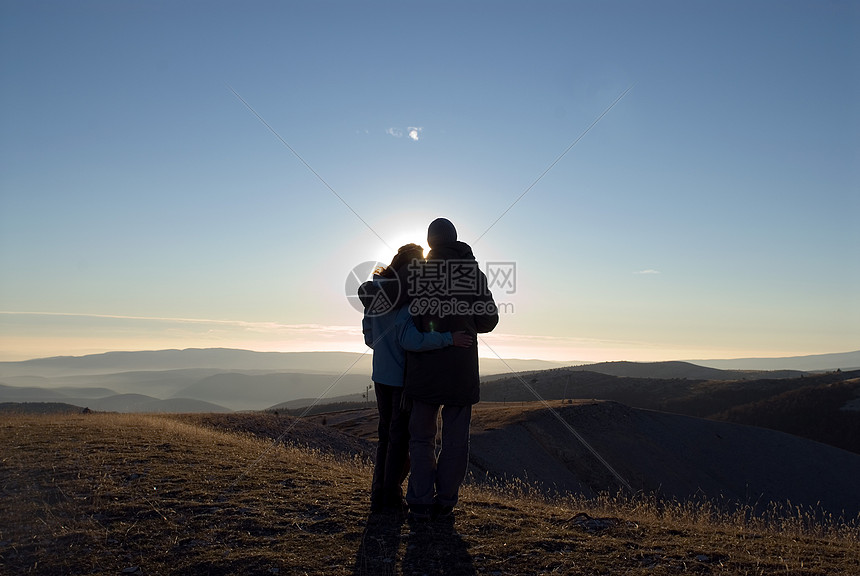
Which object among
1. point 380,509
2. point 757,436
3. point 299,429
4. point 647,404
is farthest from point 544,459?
point 647,404

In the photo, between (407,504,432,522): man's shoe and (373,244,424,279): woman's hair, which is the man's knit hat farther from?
(407,504,432,522): man's shoe

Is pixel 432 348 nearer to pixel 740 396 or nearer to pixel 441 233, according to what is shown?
pixel 441 233

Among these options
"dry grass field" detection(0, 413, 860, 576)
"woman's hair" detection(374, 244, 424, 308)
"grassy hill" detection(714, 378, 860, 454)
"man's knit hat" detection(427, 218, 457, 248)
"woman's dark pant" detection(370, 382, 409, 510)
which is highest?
"man's knit hat" detection(427, 218, 457, 248)

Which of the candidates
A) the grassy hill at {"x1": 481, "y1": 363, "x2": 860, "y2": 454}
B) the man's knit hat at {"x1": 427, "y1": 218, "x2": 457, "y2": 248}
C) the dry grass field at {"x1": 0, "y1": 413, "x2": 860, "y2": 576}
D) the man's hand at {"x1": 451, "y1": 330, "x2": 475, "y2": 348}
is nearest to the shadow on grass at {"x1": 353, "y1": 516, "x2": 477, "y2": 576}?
the dry grass field at {"x1": 0, "y1": 413, "x2": 860, "y2": 576}

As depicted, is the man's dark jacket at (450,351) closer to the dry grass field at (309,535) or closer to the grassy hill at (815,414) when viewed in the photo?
the dry grass field at (309,535)

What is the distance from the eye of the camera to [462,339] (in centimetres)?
462

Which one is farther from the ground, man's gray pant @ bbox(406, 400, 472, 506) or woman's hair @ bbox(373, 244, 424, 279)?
woman's hair @ bbox(373, 244, 424, 279)

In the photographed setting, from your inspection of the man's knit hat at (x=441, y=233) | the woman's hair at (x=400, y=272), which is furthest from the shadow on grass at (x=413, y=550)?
the man's knit hat at (x=441, y=233)

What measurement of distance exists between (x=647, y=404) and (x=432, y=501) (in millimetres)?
53676

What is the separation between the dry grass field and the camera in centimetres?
385

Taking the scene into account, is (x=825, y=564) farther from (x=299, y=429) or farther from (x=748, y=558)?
(x=299, y=429)

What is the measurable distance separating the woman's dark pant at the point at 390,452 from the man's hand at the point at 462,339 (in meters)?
0.70

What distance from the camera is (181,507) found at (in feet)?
16.7

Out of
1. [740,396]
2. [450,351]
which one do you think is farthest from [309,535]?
[740,396]
